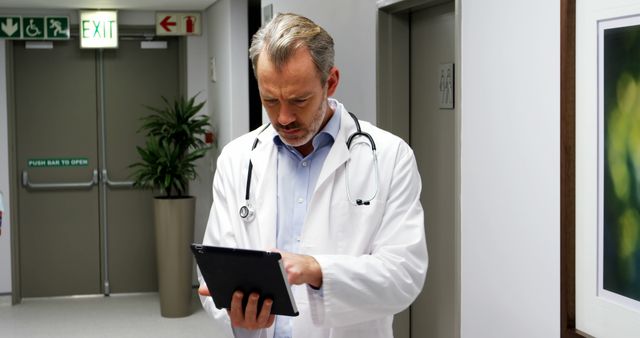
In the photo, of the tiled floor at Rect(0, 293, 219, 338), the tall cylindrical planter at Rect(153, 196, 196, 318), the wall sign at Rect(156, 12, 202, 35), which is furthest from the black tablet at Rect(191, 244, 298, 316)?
the wall sign at Rect(156, 12, 202, 35)

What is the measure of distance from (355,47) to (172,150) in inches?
132

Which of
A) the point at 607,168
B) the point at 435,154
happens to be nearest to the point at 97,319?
the point at 435,154

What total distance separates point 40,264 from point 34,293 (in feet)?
0.84

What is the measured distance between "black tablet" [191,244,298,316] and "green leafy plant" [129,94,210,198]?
4.94 metres

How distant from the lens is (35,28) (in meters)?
7.00

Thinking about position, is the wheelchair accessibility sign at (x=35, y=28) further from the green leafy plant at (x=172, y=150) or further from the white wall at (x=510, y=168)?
the white wall at (x=510, y=168)

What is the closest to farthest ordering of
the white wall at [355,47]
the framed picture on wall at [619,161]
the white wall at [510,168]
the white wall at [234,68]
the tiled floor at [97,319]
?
the framed picture on wall at [619,161]
the white wall at [510,168]
the white wall at [355,47]
the white wall at [234,68]
the tiled floor at [97,319]

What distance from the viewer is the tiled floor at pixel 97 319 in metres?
6.14

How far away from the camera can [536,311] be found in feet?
7.02

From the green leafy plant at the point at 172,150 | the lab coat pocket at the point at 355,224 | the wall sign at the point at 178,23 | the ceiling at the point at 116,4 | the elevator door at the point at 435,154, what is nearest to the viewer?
the lab coat pocket at the point at 355,224

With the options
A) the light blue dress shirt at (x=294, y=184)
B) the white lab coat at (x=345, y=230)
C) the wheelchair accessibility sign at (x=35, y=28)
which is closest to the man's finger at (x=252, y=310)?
the white lab coat at (x=345, y=230)

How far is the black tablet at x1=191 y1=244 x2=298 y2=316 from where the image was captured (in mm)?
1552

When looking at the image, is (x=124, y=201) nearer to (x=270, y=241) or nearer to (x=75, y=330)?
(x=75, y=330)

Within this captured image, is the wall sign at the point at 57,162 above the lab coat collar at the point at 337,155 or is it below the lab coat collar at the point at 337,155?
below
